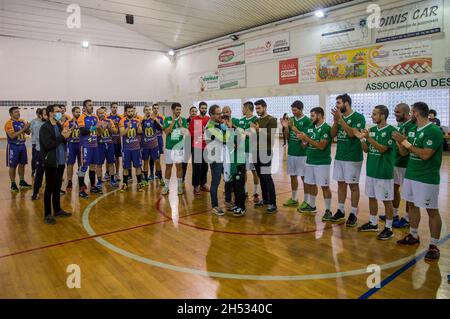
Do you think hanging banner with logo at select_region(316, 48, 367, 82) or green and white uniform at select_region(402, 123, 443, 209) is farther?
hanging banner with logo at select_region(316, 48, 367, 82)

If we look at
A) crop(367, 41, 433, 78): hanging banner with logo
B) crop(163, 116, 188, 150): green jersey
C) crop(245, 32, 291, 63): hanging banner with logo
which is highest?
crop(245, 32, 291, 63): hanging banner with logo

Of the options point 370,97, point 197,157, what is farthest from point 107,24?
point 197,157

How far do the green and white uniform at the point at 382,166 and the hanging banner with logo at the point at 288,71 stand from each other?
14.0 metres

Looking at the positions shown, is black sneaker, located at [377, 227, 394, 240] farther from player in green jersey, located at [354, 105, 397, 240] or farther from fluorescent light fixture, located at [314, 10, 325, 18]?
fluorescent light fixture, located at [314, 10, 325, 18]

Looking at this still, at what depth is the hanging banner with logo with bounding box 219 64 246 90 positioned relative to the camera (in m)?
21.3

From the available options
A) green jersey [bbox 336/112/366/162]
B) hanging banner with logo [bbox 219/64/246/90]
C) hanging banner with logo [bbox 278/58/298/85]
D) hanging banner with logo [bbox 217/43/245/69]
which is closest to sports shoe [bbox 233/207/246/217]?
green jersey [bbox 336/112/366/162]

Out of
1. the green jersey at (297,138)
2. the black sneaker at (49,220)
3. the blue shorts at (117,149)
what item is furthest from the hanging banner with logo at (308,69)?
the black sneaker at (49,220)

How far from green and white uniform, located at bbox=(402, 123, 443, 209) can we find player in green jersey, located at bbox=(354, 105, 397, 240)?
501 millimetres

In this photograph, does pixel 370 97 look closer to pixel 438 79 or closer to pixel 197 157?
pixel 438 79

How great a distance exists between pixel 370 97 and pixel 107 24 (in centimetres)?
1705

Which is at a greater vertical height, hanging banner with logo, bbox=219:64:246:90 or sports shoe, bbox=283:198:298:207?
hanging banner with logo, bbox=219:64:246:90

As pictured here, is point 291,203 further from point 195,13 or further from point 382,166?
point 195,13

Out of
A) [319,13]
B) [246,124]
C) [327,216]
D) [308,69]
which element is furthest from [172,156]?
[319,13]

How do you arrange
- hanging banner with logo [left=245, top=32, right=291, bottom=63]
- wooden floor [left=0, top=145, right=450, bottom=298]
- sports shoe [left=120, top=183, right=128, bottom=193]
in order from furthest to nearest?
1. hanging banner with logo [left=245, top=32, right=291, bottom=63]
2. sports shoe [left=120, top=183, right=128, bottom=193]
3. wooden floor [left=0, top=145, right=450, bottom=298]
